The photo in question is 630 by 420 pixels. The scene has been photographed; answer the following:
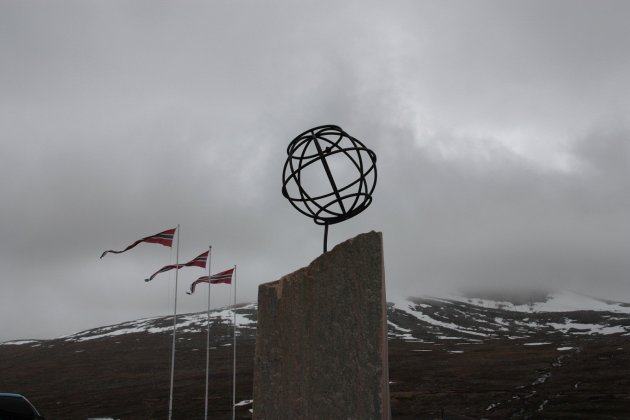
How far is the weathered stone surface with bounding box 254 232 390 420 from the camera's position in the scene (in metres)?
6.18

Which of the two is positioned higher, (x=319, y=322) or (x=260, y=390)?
(x=319, y=322)

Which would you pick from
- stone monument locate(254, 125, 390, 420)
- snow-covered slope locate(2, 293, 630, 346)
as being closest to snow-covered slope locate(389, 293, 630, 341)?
snow-covered slope locate(2, 293, 630, 346)

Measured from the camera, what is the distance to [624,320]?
160 meters

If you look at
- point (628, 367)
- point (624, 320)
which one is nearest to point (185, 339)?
point (628, 367)

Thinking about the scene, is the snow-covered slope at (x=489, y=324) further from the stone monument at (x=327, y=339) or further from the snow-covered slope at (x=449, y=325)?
the stone monument at (x=327, y=339)

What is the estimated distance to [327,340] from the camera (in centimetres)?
643

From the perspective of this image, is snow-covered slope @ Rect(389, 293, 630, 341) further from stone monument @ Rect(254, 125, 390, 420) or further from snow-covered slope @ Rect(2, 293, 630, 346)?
stone monument @ Rect(254, 125, 390, 420)

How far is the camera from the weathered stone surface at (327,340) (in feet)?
20.3

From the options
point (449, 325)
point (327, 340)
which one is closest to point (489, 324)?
point (449, 325)

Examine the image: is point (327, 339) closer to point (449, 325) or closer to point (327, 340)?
point (327, 340)

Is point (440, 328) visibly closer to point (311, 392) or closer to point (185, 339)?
point (185, 339)

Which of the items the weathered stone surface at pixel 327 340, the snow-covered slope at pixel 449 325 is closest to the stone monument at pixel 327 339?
the weathered stone surface at pixel 327 340

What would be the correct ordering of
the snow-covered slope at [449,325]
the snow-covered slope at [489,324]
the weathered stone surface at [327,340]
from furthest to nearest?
the snow-covered slope at [489,324]
the snow-covered slope at [449,325]
the weathered stone surface at [327,340]

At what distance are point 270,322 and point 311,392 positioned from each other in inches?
41.4
